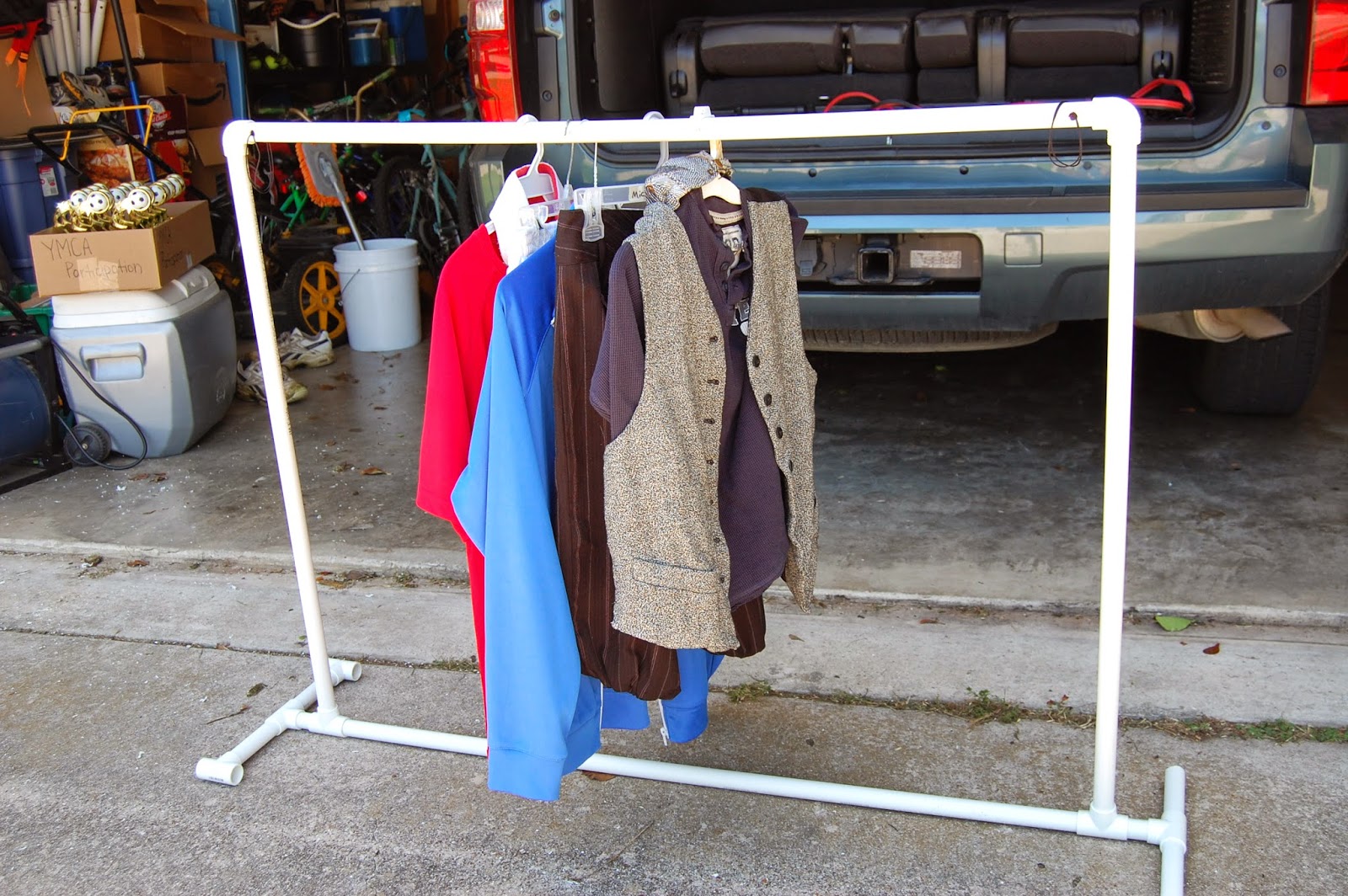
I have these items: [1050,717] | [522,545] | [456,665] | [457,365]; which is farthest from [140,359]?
[1050,717]

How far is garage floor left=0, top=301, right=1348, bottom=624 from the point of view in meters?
3.10

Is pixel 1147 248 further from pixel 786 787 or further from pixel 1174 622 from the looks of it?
pixel 786 787

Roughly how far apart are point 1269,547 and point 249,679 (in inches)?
103

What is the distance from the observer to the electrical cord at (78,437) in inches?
164

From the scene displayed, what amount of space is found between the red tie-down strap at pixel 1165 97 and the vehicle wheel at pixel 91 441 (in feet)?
11.4

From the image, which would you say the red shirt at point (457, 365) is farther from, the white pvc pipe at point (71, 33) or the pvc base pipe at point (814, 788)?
the white pvc pipe at point (71, 33)

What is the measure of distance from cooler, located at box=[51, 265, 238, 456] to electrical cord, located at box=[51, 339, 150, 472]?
1 cm

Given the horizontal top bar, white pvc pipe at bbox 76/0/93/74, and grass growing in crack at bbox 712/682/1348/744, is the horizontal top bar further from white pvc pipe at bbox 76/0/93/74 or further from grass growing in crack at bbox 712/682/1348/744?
white pvc pipe at bbox 76/0/93/74

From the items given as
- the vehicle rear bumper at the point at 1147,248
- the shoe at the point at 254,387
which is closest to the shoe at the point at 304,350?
the shoe at the point at 254,387

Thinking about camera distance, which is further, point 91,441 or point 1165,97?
point 91,441

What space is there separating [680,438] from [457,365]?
0.49 metres

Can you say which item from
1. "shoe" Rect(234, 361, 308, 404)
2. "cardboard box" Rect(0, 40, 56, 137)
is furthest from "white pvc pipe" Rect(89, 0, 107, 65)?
"shoe" Rect(234, 361, 308, 404)

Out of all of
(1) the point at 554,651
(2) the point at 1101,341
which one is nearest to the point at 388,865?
(1) the point at 554,651

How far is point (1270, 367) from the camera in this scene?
387 centimetres
